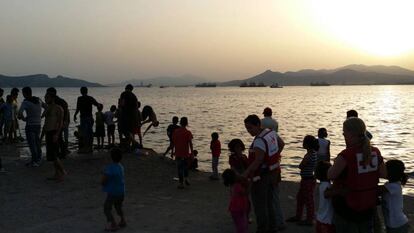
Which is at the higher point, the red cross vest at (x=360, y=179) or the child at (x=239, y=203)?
the red cross vest at (x=360, y=179)

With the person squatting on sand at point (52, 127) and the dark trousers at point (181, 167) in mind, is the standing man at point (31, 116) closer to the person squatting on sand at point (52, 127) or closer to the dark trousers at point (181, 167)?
the person squatting on sand at point (52, 127)

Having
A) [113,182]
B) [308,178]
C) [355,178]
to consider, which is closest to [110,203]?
[113,182]

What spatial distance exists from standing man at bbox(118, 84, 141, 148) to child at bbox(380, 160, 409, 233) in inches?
392

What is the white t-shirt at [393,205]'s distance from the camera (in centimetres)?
570

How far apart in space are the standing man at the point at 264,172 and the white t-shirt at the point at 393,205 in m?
1.86

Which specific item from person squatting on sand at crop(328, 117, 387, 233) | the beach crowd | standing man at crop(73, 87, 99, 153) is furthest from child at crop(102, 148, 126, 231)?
standing man at crop(73, 87, 99, 153)

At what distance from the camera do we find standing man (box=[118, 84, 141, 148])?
47.4ft

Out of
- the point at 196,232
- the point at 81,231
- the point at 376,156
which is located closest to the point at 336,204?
the point at 376,156

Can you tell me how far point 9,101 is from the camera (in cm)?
1862

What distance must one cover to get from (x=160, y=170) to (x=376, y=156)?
9.47 meters

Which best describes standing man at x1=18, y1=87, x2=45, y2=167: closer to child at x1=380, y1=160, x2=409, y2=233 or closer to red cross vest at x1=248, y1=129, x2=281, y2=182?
red cross vest at x1=248, y1=129, x2=281, y2=182

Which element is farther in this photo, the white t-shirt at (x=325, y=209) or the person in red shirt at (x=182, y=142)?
the person in red shirt at (x=182, y=142)

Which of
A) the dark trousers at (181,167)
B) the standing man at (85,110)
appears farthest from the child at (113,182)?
the standing man at (85,110)

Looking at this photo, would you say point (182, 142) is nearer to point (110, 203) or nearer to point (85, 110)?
point (110, 203)
